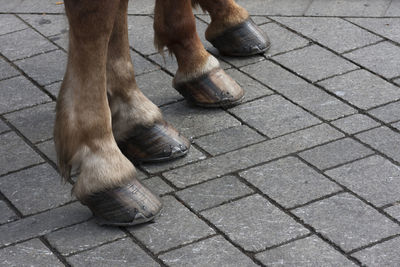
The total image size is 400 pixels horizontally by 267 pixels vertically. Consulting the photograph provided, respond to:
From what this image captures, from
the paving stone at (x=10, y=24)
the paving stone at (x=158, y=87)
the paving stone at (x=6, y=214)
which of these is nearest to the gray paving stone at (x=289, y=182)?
the paving stone at (x=158, y=87)

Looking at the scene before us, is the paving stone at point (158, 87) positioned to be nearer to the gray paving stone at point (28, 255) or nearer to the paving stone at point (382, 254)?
the gray paving stone at point (28, 255)

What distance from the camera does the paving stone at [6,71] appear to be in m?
4.18

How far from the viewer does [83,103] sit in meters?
2.90

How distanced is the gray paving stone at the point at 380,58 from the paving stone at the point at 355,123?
0.44 metres

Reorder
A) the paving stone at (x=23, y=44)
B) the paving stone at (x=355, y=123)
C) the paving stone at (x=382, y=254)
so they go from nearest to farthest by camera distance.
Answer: the paving stone at (x=382, y=254) < the paving stone at (x=355, y=123) < the paving stone at (x=23, y=44)

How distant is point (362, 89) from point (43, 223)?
171 centimetres

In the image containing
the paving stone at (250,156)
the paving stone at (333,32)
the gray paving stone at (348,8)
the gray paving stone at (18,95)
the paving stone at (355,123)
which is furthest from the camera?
the gray paving stone at (348,8)

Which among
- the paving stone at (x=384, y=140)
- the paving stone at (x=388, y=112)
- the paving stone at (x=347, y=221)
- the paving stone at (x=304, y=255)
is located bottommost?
the paving stone at (x=304, y=255)

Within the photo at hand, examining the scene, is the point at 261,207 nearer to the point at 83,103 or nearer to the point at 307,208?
the point at 307,208

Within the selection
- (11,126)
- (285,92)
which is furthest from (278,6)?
(11,126)

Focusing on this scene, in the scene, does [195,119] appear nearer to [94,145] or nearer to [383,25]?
[94,145]

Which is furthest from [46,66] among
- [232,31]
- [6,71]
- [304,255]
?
[304,255]

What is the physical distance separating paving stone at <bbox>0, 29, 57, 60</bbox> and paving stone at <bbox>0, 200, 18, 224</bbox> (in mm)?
1435

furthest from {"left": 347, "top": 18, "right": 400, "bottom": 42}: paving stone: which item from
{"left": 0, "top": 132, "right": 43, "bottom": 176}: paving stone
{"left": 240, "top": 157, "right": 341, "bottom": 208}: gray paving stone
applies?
{"left": 0, "top": 132, "right": 43, "bottom": 176}: paving stone
